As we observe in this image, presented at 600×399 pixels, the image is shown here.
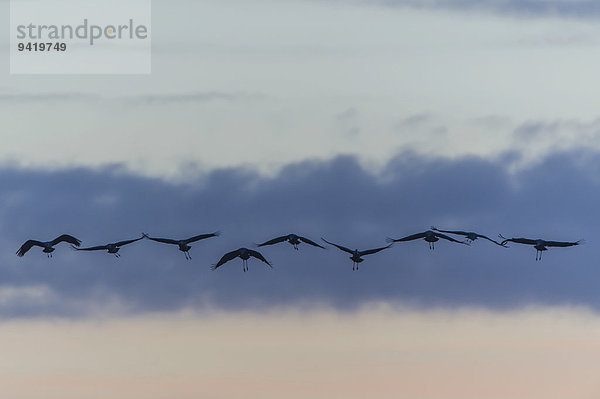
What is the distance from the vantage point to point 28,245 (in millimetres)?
139125

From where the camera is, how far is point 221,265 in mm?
141375

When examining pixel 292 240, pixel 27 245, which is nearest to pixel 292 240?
pixel 292 240

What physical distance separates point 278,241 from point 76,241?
23.4 m

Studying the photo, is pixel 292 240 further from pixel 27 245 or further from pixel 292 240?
pixel 27 245

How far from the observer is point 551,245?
135 m

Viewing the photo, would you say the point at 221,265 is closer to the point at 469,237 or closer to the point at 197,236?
the point at 197,236

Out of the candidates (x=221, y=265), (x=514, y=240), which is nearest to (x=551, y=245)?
(x=514, y=240)

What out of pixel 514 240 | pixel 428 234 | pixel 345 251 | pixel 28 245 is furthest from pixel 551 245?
pixel 28 245

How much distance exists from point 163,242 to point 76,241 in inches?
439

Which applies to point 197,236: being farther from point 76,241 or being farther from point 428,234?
point 428,234

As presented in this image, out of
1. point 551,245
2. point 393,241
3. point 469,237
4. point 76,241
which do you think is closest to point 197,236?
point 76,241

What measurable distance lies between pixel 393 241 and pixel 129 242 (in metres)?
31.1

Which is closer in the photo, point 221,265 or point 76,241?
point 76,241

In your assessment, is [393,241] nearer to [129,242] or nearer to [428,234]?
[428,234]
